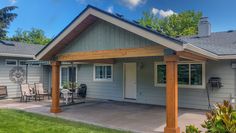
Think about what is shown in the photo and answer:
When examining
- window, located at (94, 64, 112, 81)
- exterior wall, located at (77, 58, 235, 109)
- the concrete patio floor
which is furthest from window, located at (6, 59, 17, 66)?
the concrete patio floor

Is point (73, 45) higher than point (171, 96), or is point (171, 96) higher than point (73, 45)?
point (73, 45)

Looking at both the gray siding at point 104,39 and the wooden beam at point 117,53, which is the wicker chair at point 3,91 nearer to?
the wooden beam at point 117,53

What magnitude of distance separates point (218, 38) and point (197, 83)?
3.27 metres

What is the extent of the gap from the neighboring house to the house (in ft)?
9.23

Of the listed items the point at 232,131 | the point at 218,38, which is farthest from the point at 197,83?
the point at 232,131

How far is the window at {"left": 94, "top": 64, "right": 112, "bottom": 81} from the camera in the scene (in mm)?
13828

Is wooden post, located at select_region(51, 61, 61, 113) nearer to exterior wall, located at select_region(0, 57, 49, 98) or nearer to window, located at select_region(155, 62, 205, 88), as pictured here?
window, located at select_region(155, 62, 205, 88)

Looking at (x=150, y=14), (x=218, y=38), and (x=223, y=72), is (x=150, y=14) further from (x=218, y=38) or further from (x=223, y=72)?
(x=223, y=72)

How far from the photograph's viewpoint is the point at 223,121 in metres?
3.32

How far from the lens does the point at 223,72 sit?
9.70m

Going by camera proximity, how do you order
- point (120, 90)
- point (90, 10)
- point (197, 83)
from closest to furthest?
point (90, 10), point (197, 83), point (120, 90)

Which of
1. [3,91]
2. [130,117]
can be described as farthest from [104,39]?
[3,91]

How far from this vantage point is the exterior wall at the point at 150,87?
31.8ft

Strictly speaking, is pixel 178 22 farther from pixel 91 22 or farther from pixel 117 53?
pixel 117 53
